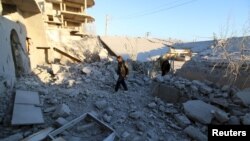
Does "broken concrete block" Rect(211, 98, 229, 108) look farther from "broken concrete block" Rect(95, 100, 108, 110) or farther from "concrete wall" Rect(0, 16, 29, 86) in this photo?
"concrete wall" Rect(0, 16, 29, 86)

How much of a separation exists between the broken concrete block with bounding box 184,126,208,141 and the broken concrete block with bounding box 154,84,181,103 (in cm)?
175

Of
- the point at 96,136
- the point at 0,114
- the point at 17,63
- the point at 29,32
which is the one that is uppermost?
the point at 29,32

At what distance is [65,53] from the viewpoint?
47.7ft

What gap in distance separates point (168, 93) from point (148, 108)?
115 centimetres

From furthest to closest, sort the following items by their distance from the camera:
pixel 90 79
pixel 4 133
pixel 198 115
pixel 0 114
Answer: pixel 90 79 → pixel 198 115 → pixel 0 114 → pixel 4 133

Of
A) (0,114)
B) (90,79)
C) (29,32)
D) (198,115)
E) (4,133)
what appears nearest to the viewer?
(4,133)

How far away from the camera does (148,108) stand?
7.17 meters

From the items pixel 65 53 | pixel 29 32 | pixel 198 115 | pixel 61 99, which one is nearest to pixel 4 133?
→ pixel 61 99

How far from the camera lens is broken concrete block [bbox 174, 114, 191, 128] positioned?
6309 mm

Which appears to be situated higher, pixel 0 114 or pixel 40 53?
pixel 40 53

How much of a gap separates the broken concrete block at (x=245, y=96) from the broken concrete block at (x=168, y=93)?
178 centimetres

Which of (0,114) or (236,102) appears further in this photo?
(236,102)

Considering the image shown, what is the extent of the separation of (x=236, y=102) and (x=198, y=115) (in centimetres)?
121

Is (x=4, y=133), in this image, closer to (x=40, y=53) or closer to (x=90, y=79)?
(x=90, y=79)
